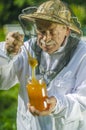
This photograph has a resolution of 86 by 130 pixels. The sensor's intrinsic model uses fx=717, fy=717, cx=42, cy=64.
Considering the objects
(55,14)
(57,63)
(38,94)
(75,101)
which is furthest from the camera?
(57,63)

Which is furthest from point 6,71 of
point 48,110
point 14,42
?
point 48,110

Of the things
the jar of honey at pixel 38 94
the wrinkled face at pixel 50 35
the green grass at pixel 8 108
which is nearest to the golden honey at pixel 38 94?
the jar of honey at pixel 38 94

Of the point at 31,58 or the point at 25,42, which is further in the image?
the point at 25,42

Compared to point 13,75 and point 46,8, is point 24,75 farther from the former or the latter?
point 46,8

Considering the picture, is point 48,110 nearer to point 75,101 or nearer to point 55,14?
point 75,101

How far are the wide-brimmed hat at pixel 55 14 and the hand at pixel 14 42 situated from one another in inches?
5.4

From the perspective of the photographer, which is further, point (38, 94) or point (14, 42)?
point (14, 42)

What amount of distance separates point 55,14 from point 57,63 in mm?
315

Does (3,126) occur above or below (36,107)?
below

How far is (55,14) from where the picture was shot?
397cm

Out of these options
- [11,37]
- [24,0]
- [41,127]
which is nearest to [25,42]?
[11,37]

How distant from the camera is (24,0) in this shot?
634cm

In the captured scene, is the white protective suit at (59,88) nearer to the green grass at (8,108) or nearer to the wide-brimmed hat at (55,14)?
the wide-brimmed hat at (55,14)

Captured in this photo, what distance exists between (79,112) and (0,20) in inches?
108
